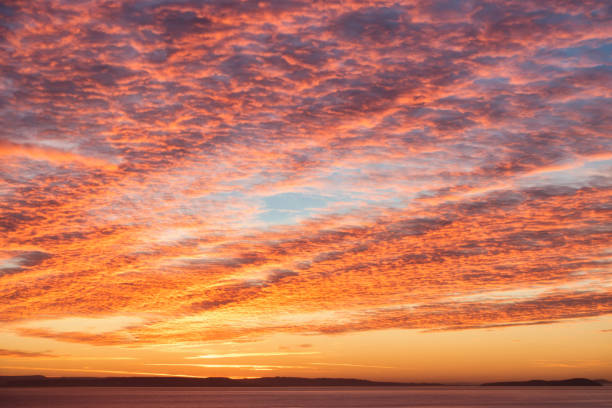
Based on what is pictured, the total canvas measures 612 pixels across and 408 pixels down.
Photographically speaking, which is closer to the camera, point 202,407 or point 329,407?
point 329,407

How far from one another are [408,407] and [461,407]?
39.7ft

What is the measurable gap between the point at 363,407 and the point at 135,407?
163ft

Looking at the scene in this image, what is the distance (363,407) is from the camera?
128 metres

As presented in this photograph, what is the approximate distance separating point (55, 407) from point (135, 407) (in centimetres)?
1626

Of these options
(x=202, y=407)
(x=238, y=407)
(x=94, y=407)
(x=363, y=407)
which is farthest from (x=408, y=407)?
(x=94, y=407)

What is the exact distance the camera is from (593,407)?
12031 cm

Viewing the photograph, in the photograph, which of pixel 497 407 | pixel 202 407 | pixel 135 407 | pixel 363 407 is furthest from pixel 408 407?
pixel 135 407

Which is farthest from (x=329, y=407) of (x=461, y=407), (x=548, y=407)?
(x=548, y=407)

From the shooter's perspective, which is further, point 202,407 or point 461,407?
point 202,407

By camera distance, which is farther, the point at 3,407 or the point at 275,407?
the point at 3,407

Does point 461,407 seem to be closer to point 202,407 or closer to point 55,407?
point 202,407

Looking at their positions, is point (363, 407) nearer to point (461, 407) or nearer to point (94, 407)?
point (461, 407)

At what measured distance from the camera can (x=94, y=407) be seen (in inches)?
5098

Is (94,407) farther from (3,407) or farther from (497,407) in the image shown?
(497,407)
